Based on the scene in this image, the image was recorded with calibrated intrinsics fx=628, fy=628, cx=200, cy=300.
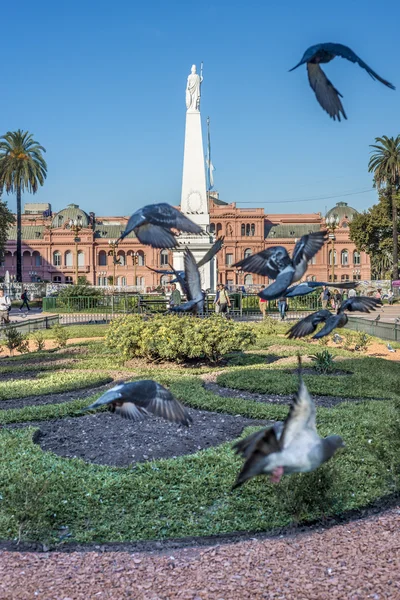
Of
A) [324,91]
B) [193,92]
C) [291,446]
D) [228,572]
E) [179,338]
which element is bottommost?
[228,572]

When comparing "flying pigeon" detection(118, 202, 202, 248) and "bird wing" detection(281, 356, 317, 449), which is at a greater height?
"flying pigeon" detection(118, 202, 202, 248)

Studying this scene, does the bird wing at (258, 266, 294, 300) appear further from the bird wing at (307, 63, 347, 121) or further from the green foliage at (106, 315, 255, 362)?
the green foliage at (106, 315, 255, 362)

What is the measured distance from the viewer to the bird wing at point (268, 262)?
7.97 ft

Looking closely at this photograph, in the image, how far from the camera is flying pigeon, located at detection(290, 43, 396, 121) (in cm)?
232

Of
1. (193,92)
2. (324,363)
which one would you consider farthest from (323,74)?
(193,92)

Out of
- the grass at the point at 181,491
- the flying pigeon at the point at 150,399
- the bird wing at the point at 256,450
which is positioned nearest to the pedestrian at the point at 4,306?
the grass at the point at 181,491

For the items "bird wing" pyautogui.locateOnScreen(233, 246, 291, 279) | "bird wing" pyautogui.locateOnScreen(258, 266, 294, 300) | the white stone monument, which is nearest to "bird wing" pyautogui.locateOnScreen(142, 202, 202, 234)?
"bird wing" pyautogui.locateOnScreen(233, 246, 291, 279)

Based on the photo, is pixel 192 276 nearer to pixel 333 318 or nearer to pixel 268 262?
pixel 268 262

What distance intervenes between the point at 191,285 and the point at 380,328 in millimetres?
15165

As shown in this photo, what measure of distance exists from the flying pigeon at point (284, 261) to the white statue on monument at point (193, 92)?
2040 centimetres

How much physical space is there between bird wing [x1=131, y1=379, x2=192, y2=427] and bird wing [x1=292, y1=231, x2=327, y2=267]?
78cm

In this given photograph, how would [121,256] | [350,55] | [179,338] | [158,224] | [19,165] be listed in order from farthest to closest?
[121,256] < [19,165] < [179,338] < [158,224] < [350,55]

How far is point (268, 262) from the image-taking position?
2473mm

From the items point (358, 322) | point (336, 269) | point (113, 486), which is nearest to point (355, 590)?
point (113, 486)
